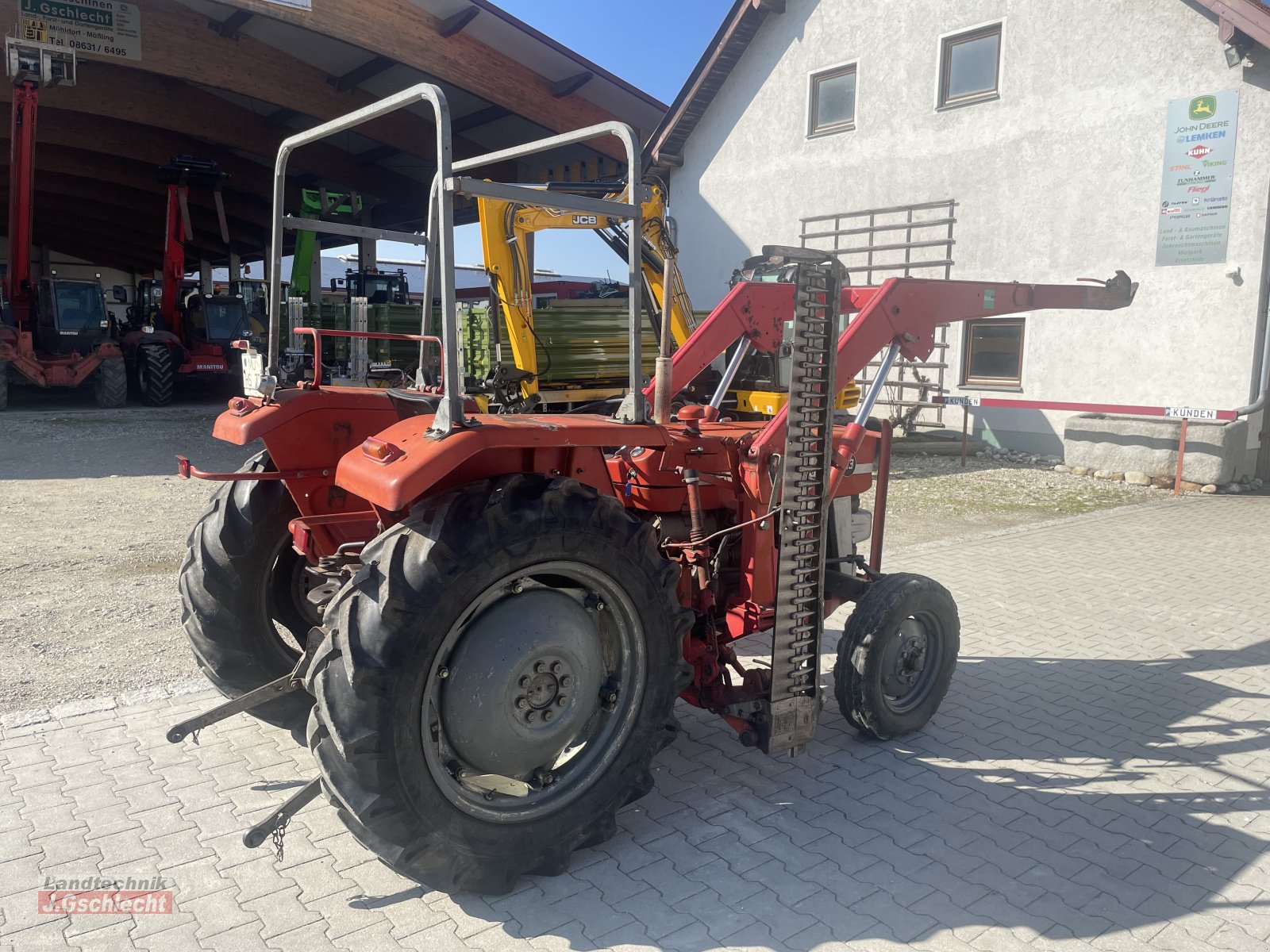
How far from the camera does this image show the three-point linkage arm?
3.96 meters

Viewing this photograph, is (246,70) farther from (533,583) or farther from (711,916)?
(711,916)

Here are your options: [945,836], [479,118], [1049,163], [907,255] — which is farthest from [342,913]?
[479,118]

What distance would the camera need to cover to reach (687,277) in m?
17.2

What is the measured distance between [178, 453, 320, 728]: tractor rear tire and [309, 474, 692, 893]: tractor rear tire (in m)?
1.08

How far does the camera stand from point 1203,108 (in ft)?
36.0

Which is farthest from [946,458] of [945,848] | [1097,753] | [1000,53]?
[945,848]

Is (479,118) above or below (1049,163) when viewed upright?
above

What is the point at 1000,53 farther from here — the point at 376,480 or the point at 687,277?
the point at 376,480

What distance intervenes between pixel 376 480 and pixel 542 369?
9088mm

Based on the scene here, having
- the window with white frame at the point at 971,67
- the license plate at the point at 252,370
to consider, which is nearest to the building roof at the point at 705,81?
the window with white frame at the point at 971,67

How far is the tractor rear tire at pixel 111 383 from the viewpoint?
53.3 ft

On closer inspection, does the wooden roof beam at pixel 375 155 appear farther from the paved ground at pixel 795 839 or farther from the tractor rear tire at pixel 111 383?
the paved ground at pixel 795 839

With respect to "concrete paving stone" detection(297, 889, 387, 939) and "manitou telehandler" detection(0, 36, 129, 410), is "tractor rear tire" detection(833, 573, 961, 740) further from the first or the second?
"manitou telehandler" detection(0, 36, 129, 410)

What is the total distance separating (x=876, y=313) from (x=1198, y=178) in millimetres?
9337
